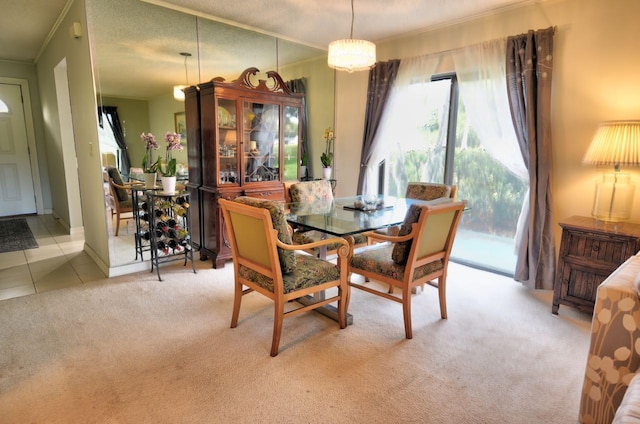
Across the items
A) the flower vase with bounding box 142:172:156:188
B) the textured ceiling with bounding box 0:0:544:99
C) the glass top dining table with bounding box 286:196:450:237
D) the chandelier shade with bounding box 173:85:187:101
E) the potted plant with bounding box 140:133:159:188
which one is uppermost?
the textured ceiling with bounding box 0:0:544:99

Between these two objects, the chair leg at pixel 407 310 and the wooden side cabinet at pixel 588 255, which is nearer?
the chair leg at pixel 407 310

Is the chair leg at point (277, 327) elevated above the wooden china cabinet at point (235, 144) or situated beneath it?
situated beneath

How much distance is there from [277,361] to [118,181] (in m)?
2.46

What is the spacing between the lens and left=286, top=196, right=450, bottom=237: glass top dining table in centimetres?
237

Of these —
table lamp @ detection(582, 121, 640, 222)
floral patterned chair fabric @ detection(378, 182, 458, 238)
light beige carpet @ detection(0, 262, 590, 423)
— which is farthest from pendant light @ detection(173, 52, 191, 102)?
table lamp @ detection(582, 121, 640, 222)

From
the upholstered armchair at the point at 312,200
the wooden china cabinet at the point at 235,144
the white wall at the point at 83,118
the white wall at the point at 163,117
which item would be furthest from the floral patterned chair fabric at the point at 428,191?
the white wall at the point at 83,118

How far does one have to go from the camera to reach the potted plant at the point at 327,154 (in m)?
4.71

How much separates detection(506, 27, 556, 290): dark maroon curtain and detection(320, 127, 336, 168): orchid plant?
7.28ft

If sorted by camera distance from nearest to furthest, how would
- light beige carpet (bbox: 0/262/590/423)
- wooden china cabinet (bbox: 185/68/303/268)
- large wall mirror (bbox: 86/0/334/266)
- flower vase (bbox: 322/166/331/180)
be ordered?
light beige carpet (bbox: 0/262/590/423) → large wall mirror (bbox: 86/0/334/266) → wooden china cabinet (bbox: 185/68/303/268) → flower vase (bbox: 322/166/331/180)

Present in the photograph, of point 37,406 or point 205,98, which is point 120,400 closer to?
point 37,406

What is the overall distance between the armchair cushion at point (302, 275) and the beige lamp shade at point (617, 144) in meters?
2.08

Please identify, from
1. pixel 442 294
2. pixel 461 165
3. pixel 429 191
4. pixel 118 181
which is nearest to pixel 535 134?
pixel 461 165

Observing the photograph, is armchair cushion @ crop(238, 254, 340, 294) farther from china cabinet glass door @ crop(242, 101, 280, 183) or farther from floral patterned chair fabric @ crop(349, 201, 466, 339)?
china cabinet glass door @ crop(242, 101, 280, 183)

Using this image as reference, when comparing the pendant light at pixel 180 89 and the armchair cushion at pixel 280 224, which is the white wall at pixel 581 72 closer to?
the armchair cushion at pixel 280 224
